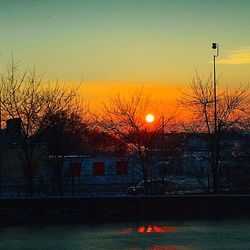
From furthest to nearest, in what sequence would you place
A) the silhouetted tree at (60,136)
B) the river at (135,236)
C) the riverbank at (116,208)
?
the silhouetted tree at (60,136)
the riverbank at (116,208)
the river at (135,236)

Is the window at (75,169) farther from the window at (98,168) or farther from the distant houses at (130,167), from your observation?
the window at (98,168)

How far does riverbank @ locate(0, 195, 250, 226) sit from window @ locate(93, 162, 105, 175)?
8888mm

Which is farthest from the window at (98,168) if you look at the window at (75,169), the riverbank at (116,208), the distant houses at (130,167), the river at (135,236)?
the river at (135,236)

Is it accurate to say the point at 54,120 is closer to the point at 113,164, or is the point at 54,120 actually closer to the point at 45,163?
the point at 45,163

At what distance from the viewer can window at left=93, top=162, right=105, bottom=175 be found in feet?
79.7

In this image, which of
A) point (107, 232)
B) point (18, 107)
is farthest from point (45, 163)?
point (107, 232)

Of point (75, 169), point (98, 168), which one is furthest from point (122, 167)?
point (75, 169)

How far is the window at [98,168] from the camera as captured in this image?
2428 cm

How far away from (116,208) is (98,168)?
30.7ft

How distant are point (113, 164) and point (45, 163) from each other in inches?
148

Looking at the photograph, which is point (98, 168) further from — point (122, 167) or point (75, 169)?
point (75, 169)

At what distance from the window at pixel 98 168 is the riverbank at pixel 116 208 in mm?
8888

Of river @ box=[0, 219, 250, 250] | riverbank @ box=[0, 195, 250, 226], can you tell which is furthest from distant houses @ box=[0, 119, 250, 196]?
river @ box=[0, 219, 250, 250]

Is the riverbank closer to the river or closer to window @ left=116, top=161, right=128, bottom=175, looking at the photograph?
the river
